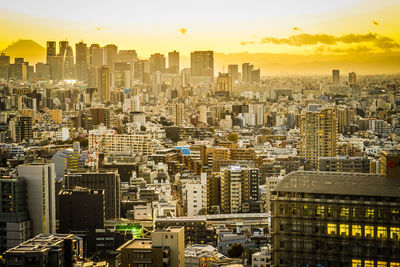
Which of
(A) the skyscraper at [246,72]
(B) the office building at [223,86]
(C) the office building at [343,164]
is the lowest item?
(C) the office building at [343,164]

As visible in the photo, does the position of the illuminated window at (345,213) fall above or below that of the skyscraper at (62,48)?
below

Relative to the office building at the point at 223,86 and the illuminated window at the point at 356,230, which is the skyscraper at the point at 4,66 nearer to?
the office building at the point at 223,86

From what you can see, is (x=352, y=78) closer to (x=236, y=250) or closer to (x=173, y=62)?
(x=236, y=250)

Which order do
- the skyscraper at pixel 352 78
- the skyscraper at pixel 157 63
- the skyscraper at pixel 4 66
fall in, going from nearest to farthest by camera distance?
the skyscraper at pixel 352 78 < the skyscraper at pixel 4 66 < the skyscraper at pixel 157 63

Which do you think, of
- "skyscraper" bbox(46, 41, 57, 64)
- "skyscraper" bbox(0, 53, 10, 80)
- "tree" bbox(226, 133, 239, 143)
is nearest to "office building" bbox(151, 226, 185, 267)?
"tree" bbox(226, 133, 239, 143)

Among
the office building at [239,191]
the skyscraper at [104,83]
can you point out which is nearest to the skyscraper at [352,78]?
the office building at [239,191]

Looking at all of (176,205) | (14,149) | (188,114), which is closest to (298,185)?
(176,205)

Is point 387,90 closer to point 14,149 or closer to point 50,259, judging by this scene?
point 14,149

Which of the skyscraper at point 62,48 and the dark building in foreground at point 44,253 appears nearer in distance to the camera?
the dark building in foreground at point 44,253
